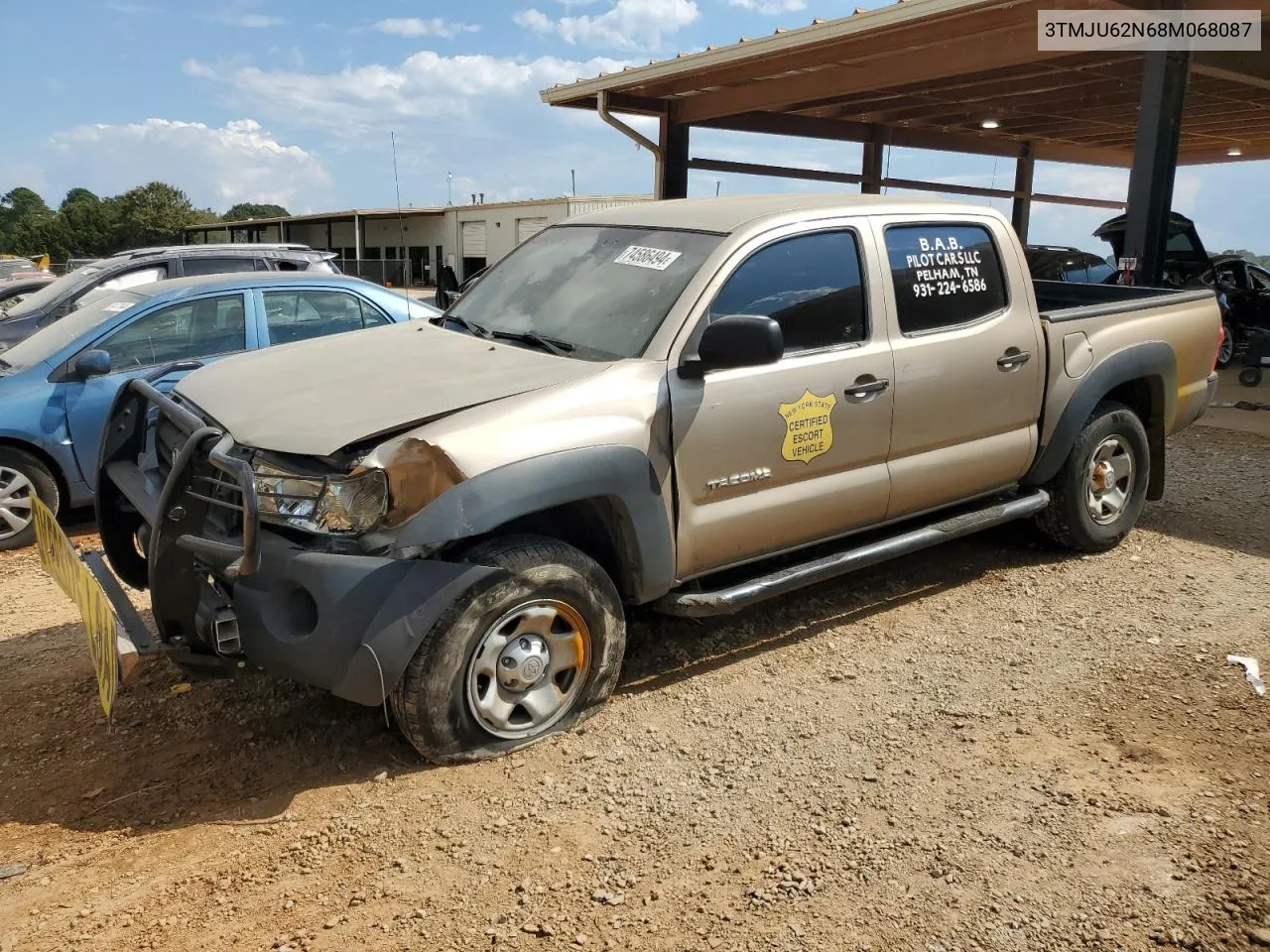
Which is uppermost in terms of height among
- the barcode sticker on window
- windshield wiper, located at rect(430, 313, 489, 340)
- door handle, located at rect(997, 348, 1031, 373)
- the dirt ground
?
the barcode sticker on window

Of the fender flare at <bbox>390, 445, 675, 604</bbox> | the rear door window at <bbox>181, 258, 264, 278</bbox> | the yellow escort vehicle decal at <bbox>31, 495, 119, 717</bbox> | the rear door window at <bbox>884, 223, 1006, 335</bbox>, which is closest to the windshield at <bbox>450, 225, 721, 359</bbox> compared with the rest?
the fender flare at <bbox>390, 445, 675, 604</bbox>

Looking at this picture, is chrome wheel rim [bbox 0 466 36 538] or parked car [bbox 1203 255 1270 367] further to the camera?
parked car [bbox 1203 255 1270 367]

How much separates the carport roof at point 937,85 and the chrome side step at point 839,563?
5746 mm

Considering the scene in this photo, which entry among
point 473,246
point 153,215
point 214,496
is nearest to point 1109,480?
point 214,496

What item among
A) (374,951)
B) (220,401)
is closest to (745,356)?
(220,401)

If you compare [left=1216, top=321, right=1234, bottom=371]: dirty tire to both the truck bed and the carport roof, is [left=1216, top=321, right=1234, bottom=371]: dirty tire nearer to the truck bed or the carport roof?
the carport roof

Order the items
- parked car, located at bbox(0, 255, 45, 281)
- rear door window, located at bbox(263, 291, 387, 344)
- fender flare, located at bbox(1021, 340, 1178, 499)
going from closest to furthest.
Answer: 1. fender flare, located at bbox(1021, 340, 1178, 499)
2. rear door window, located at bbox(263, 291, 387, 344)
3. parked car, located at bbox(0, 255, 45, 281)

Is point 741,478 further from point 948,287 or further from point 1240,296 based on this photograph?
point 1240,296

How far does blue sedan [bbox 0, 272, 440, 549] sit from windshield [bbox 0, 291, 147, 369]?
1 centimetres

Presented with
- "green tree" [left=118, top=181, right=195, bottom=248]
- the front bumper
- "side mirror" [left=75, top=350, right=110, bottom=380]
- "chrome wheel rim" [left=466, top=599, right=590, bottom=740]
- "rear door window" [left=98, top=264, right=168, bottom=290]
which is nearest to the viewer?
the front bumper

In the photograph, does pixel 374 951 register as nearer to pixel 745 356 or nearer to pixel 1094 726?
pixel 745 356

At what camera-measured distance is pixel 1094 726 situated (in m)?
3.60

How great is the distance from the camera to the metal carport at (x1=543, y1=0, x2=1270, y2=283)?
9047 mm

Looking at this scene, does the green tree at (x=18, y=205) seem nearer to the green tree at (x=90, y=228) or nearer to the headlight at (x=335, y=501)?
the green tree at (x=90, y=228)
